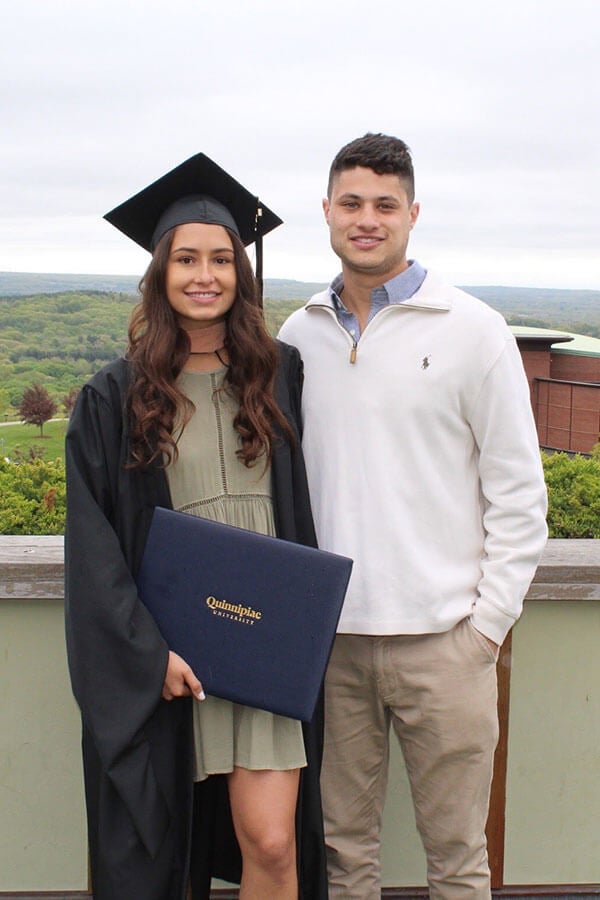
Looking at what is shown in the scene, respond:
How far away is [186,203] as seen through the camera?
234 cm

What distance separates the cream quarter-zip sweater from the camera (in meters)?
2.28

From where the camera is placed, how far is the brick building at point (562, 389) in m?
9.64

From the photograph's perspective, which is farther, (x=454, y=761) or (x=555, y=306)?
(x=555, y=306)

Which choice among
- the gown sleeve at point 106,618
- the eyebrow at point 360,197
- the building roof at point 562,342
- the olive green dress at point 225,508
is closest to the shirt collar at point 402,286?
the eyebrow at point 360,197

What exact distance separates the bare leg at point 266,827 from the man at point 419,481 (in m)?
0.36

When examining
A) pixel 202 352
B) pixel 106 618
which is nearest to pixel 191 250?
pixel 202 352

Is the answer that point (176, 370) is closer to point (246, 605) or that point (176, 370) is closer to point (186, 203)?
point (186, 203)

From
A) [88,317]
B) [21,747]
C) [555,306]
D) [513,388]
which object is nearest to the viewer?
[513,388]

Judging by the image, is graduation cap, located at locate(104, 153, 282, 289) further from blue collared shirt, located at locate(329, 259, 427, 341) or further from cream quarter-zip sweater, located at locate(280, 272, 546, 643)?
cream quarter-zip sweater, located at locate(280, 272, 546, 643)

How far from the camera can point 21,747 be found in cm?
279

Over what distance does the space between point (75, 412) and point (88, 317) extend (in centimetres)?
216

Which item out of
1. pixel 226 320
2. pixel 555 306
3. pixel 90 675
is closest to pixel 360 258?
pixel 226 320

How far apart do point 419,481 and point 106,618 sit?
81cm

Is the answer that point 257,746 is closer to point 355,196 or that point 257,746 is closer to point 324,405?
point 324,405
